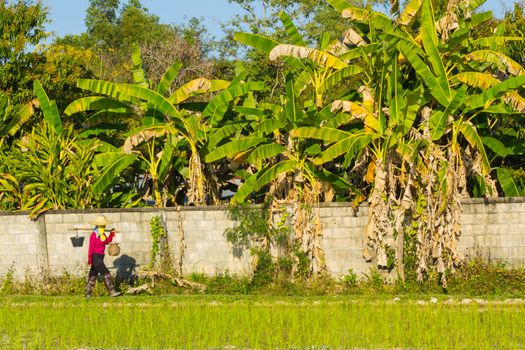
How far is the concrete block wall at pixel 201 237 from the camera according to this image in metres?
18.2

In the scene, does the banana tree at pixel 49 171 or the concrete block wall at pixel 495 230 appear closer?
the concrete block wall at pixel 495 230

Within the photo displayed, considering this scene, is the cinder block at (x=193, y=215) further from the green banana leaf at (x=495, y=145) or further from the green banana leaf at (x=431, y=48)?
the green banana leaf at (x=495, y=145)

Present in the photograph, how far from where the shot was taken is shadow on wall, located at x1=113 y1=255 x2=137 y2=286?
19.6 metres

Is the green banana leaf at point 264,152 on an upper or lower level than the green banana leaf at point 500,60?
lower

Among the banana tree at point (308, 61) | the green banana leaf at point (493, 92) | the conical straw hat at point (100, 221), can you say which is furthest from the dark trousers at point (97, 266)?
the green banana leaf at point (493, 92)

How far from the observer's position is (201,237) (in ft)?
63.9

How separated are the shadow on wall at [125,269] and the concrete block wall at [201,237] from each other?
26 millimetres

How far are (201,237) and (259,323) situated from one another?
496 centimetres

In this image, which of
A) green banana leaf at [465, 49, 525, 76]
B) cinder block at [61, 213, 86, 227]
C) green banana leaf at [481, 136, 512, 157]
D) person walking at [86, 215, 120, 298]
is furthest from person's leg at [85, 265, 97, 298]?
green banana leaf at [465, 49, 525, 76]

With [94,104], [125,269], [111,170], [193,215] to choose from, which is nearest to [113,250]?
[125,269]

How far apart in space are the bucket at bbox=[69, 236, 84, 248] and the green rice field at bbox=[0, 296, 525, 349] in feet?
7.23

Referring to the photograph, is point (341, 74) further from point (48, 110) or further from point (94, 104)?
point (48, 110)

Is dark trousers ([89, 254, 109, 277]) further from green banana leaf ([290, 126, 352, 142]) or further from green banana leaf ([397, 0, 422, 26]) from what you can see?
green banana leaf ([397, 0, 422, 26])

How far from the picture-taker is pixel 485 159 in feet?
62.3
